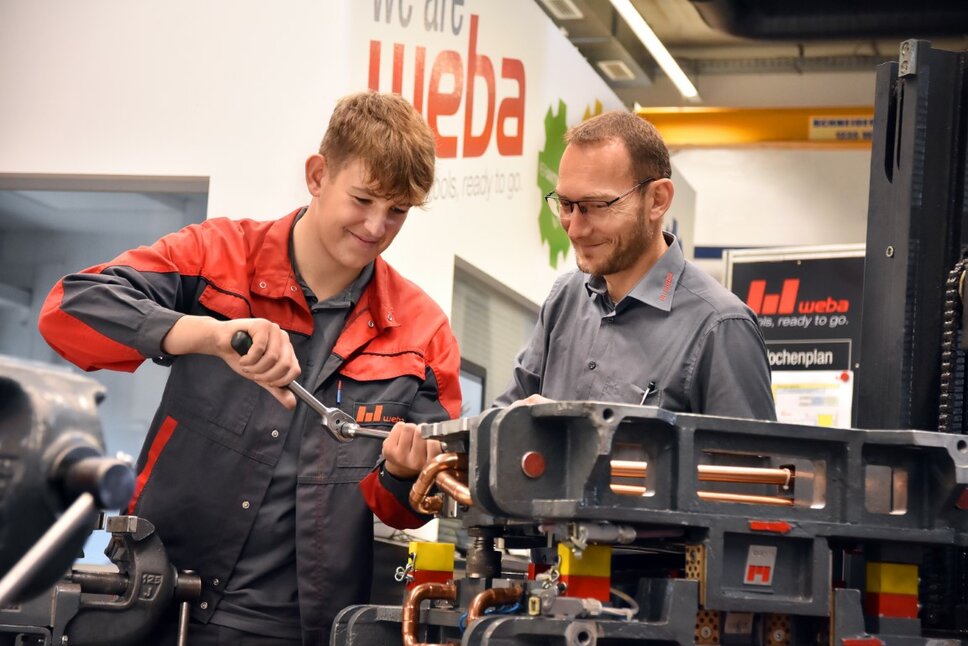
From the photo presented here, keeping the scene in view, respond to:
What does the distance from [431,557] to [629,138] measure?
98 centimetres

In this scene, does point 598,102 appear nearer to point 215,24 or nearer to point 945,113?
point 215,24


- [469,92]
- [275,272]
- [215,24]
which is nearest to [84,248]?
[215,24]

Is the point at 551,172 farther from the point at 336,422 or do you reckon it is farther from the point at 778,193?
the point at 778,193

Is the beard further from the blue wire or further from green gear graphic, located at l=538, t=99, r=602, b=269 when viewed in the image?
green gear graphic, located at l=538, t=99, r=602, b=269

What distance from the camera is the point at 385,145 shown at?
2553 mm

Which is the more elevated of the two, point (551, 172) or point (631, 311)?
point (551, 172)

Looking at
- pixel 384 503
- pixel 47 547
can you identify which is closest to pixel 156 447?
pixel 384 503

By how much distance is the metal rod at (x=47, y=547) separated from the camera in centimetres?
114

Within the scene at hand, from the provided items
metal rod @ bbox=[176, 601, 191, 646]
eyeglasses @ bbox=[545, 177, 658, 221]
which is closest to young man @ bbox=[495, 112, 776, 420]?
eyeglasses @ bbox=[545, 177, 658, 221]

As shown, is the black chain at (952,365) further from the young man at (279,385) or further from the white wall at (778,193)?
the white wall at (778,193)

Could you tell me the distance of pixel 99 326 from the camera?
236cm

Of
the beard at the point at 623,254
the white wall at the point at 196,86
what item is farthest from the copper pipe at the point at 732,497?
the white wall at the point at 196,86

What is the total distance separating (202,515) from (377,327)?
0.51m

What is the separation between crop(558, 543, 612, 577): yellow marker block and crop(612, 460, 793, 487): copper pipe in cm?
10
